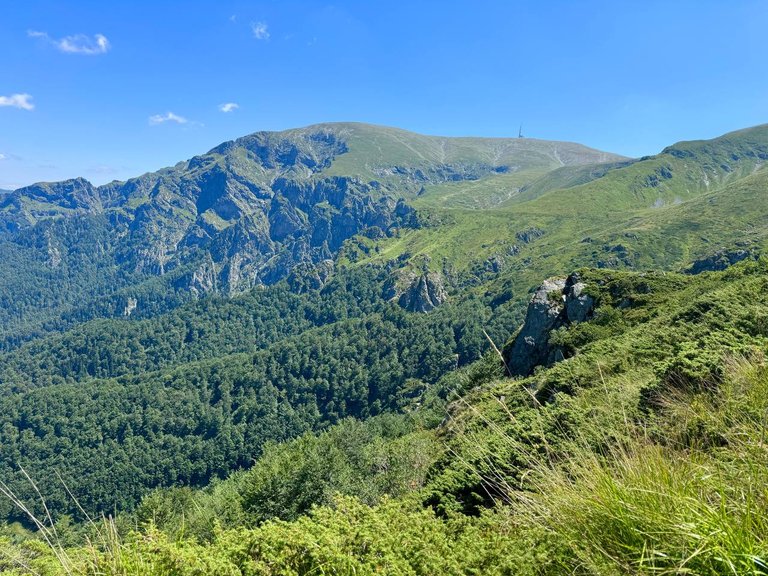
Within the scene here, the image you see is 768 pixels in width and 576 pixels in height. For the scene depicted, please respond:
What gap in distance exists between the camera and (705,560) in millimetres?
2576

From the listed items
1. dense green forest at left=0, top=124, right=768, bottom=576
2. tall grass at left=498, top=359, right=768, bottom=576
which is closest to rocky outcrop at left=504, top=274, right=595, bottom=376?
dense green forest at left=0, top=124, right=768, bottom=576

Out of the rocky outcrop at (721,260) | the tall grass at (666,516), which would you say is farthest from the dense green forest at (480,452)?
the rocky outcrop at (721,260)

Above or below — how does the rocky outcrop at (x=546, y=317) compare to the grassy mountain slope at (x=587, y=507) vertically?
below

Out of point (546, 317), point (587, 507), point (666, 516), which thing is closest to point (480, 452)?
point (587, 507)

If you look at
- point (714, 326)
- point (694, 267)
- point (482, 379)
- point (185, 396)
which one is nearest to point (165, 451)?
point (185, 396)

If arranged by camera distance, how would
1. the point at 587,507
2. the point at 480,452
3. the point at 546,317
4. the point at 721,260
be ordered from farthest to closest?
1. the point at 721,260
2. the point at 546,317
3. the point at 480,452
4. the point at 587,507

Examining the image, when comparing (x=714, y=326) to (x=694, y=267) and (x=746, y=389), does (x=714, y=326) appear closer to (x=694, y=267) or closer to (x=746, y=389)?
(x=746, y=389)

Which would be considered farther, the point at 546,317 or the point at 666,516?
the point at 546,317

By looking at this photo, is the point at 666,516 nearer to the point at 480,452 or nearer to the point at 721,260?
the point at 480,452

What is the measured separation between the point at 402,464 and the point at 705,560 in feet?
94.3

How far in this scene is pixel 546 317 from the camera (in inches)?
1967

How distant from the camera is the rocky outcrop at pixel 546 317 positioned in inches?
1791

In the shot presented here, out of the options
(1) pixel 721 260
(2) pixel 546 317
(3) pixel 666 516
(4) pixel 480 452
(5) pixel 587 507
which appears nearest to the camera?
(3) pixel 666 516

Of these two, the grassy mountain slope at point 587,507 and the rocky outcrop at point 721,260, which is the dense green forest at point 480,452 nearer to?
the grassy mountain slope at point 587,507
